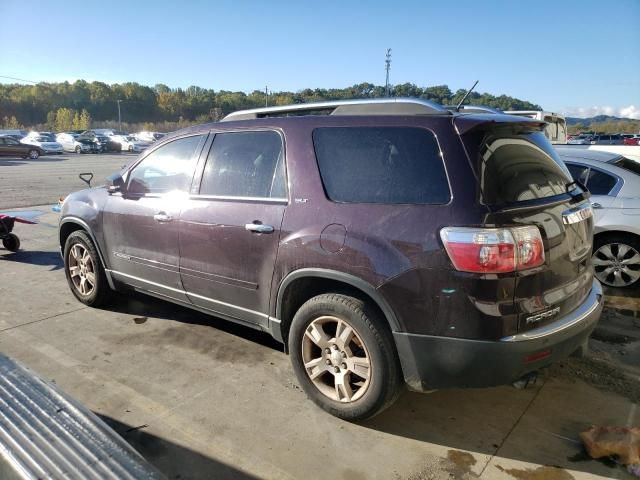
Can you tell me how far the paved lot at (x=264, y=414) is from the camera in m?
2.59

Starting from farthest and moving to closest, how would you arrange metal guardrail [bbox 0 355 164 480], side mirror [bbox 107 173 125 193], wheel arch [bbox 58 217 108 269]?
wheel arch [bbox 58 217 108 269] → side mirror [bbox 107 173 125 193] → metal guardrail [bbox 0 355 164 480]

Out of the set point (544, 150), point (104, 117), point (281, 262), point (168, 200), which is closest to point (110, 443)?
point (281, 262)

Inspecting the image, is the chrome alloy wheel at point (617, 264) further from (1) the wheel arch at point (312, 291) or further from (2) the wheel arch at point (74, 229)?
(2) the wheel arch at point (74, 229)

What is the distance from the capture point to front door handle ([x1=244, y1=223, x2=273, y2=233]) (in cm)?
316

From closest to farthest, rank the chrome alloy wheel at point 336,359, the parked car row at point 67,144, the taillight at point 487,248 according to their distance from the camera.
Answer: the taillight at point 487,248
the chrome alloy wheel at point 336,359
the parked car row at point 67,144

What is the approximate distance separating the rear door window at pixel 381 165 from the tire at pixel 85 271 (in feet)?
9.02

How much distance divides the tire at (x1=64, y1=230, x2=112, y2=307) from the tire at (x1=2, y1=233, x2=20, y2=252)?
8.08 feet

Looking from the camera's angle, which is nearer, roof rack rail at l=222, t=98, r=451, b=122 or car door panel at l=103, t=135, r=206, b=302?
roof rack rail at l=222, t=98, r=451, b=122

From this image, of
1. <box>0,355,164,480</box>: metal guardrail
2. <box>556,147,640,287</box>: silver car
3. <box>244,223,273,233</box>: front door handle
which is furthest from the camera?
<box>556,147,640,287</box>: silver car

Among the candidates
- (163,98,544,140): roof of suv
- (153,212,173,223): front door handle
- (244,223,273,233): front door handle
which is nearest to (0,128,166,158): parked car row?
(153,212,173,223): front door handle

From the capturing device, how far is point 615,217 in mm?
5422

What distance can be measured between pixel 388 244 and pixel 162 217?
208cm

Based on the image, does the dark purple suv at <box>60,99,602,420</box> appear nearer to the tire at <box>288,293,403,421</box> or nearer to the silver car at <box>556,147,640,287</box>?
the tire at <box>288,293,403,421</box>

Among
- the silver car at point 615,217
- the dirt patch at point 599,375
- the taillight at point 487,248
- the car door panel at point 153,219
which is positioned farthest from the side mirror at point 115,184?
the silver car at point 615,217
